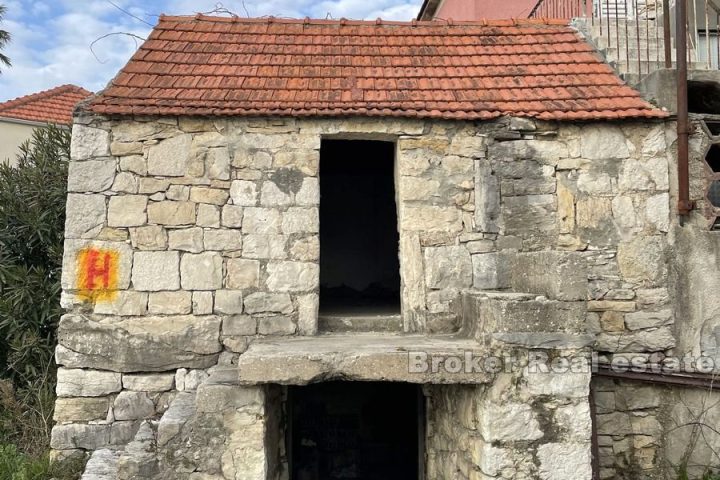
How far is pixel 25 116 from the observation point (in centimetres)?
1274

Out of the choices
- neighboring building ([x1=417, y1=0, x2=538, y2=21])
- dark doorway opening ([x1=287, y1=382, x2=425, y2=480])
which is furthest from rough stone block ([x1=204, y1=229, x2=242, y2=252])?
neighboring building ([x1=417, y1=0, x2=538, y2=21])

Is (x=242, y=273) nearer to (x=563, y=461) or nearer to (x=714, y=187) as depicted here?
(x=563, y=461)

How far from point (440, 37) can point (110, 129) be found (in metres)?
3.53

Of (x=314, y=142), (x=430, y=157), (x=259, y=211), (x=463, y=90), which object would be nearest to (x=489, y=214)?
(x=430, y=157)

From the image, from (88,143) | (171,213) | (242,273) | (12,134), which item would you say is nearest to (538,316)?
(242,273)

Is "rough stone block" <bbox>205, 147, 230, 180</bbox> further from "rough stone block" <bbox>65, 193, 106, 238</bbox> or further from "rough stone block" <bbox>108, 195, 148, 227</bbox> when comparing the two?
"rough stone block" <bbox>65, 193, 106, 238</bbox>

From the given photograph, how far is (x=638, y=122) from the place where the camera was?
4.89m

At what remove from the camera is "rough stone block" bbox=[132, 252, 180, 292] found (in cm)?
468

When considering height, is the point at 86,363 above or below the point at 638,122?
below

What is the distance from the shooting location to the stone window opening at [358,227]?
8.73 metres

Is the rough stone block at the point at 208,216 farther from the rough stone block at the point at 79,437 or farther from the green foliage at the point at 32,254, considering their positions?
the green foliage at the point at 32,254

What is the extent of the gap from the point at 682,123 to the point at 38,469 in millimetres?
5981

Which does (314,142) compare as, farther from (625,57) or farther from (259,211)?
(625,57)

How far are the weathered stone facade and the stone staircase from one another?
0.94 meters
